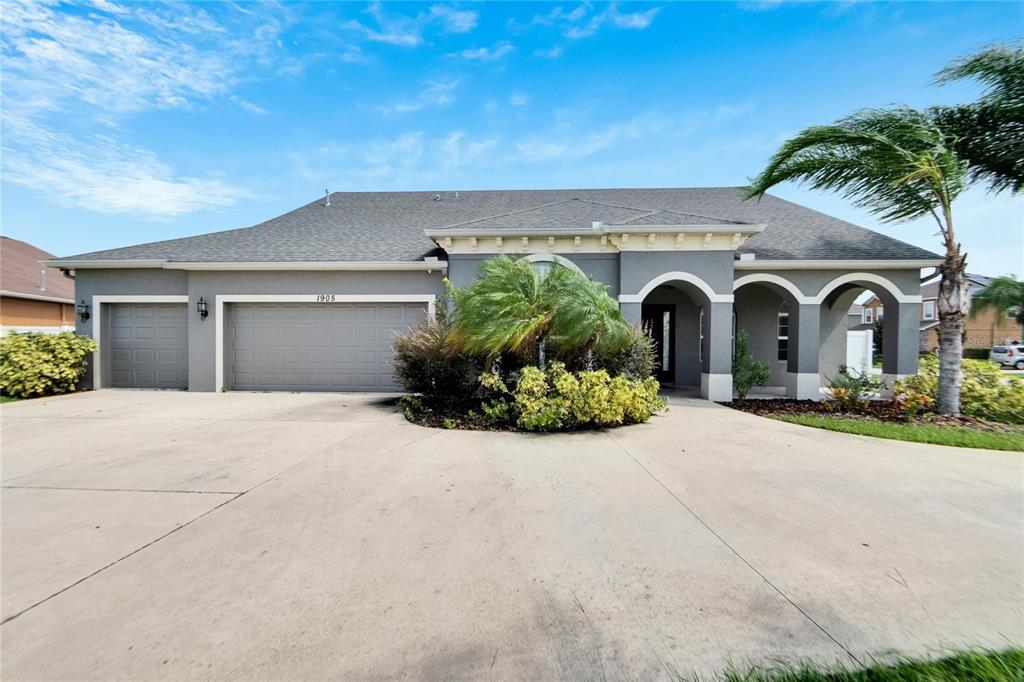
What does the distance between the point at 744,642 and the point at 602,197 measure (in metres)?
14.1

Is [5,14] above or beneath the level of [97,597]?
above

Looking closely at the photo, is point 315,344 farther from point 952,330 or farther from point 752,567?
point 952,330

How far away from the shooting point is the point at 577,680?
1.77 metres

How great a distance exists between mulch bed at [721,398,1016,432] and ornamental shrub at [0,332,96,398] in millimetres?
16426

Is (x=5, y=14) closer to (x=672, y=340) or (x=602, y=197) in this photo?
(x=602, y=197)

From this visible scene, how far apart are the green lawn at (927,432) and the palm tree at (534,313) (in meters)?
3.99

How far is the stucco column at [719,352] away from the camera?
9.46 meters

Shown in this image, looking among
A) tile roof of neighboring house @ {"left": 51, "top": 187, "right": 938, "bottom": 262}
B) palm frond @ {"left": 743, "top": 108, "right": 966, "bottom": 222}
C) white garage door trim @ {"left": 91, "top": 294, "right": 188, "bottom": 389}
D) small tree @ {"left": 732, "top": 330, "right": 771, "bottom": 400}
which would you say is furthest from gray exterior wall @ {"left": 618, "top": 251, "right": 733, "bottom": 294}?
white garage door trim @ {"left": 91, "top": 294, "right": 188, "bottom": 389}

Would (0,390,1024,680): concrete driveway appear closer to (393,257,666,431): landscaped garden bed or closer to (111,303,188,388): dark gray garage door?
(393,257,666,431): landscaped garden bed

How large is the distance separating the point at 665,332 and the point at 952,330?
615 cm

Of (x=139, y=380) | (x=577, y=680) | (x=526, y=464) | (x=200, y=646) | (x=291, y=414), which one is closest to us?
(x=577, y=680)

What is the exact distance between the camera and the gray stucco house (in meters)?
9.54

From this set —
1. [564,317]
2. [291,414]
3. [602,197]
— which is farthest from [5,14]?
[602,197]

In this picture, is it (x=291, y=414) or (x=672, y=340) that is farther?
(x=672, y=340)
